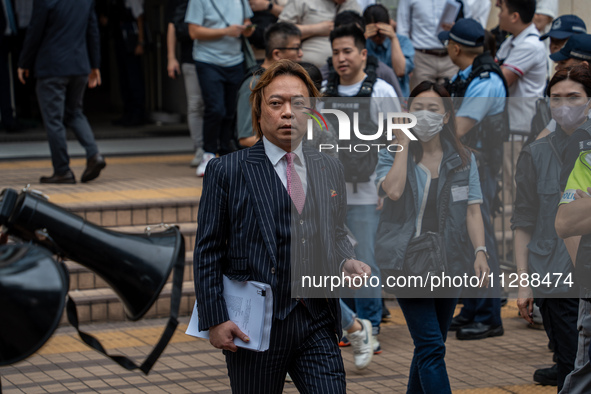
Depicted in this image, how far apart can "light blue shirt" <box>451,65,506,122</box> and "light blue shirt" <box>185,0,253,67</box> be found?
Answer: 8.89ft

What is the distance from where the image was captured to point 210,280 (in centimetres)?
340

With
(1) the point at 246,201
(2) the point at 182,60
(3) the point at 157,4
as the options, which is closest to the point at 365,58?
(1) the point at 246,201

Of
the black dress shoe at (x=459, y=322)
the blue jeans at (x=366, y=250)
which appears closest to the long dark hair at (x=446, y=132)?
the blue jeans at (x=366, y=250)

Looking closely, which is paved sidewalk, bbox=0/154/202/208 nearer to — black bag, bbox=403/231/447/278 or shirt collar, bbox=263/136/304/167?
black bag, bbox=403/231/447/278

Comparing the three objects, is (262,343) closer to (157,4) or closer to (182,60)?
(182,60)

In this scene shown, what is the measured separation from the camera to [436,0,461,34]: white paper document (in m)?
8.57

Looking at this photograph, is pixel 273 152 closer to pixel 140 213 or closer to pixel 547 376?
pixel 547 376

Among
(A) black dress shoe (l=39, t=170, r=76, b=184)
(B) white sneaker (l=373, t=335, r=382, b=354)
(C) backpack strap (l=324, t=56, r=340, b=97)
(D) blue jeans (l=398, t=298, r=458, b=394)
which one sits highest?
(C) backpack strap (l=324, t=56, r=340, b=97)

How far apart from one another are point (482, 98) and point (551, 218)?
2.27 feet

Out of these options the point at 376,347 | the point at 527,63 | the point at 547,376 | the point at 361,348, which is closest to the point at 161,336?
the point at 361,348

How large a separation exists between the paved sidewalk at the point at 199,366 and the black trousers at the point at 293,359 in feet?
6.48

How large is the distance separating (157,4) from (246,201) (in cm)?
1148

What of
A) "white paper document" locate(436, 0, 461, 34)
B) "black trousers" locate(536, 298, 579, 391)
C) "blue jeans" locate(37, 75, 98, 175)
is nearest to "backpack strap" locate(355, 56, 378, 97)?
"black trousers" locate(536, 298, 579, 391)

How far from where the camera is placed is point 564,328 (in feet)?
14.0
